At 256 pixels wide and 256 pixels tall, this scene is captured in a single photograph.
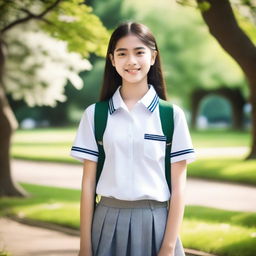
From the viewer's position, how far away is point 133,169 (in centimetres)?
276

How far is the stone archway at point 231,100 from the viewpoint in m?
38.2

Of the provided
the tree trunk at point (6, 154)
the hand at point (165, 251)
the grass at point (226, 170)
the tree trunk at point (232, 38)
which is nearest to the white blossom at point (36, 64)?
the tree trunk at point (6, 154)

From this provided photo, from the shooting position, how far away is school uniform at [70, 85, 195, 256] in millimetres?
2764

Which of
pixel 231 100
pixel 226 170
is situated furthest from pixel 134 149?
pixel 231 100

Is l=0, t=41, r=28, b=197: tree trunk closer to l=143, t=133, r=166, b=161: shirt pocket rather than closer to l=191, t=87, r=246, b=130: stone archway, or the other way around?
l=143, t=133, r=166, b=161: shirt pocket

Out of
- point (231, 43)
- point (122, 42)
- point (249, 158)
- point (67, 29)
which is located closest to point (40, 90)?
point (249, 158)

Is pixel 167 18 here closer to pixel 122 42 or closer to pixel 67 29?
pixel 67 29

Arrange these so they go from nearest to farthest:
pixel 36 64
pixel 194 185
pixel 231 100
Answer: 1. pixel 194 185
2. pixel 36 64
3. pixel 231 100

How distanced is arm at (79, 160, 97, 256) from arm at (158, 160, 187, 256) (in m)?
0.37

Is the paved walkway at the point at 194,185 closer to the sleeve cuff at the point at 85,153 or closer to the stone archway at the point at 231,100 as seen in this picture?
the sleeve cuff at the point at 85,153

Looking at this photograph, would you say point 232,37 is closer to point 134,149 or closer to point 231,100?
point 134,149

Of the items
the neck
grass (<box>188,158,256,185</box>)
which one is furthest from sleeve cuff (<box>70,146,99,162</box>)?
grass (<box>188,158,256,185</box>)

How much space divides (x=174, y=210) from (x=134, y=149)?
0.36 metres

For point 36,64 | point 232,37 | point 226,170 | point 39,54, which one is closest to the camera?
point 232,37
